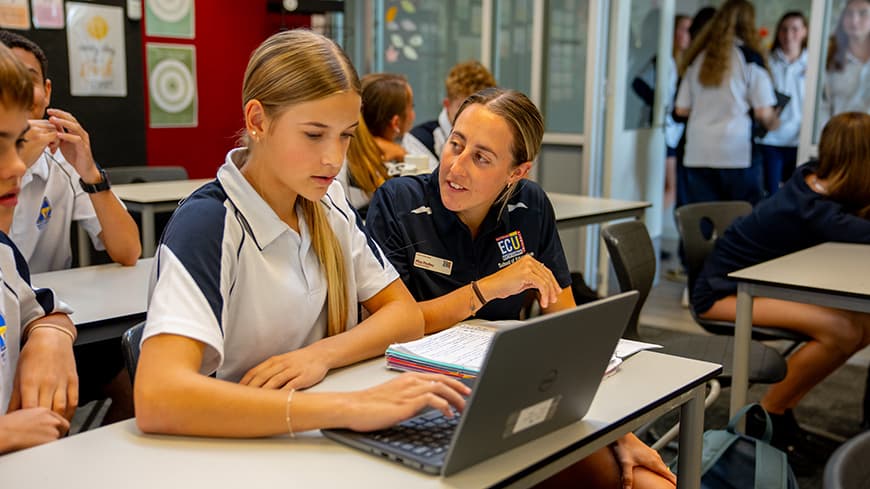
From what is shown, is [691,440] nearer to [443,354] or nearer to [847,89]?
[443,354]

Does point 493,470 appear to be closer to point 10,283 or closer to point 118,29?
point 10,283

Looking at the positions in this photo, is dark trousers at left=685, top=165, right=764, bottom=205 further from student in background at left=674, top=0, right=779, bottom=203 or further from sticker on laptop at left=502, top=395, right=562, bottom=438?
sticker on laptop at left=502, top=395, right=562, bottom=438

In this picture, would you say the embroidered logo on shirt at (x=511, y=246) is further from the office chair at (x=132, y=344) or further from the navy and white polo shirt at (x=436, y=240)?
the office chair at (x=132, y=344)

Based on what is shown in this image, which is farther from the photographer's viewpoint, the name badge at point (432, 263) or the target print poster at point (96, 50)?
the target print poster at point (96, 50)

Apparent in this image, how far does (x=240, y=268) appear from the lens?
4.54ft

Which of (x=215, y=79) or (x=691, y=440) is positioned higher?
(x=215, y=79)

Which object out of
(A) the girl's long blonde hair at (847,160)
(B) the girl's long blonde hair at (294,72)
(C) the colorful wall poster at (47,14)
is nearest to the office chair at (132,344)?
(B) the girl's long blonde hair at (294,72)

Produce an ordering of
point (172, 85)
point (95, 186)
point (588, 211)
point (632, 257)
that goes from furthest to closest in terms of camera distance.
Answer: point (172, 85) < point (588, 211) < point (632, 257) < point (95, 186)

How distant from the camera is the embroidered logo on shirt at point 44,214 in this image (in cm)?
236

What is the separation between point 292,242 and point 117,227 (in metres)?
1.09

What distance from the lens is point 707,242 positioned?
3.34 m

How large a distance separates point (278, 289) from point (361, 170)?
6.39 ft

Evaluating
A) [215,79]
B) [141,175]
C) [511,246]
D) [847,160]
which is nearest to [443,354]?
[511,246]

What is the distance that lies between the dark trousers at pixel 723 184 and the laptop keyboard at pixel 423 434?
460 centimetres
